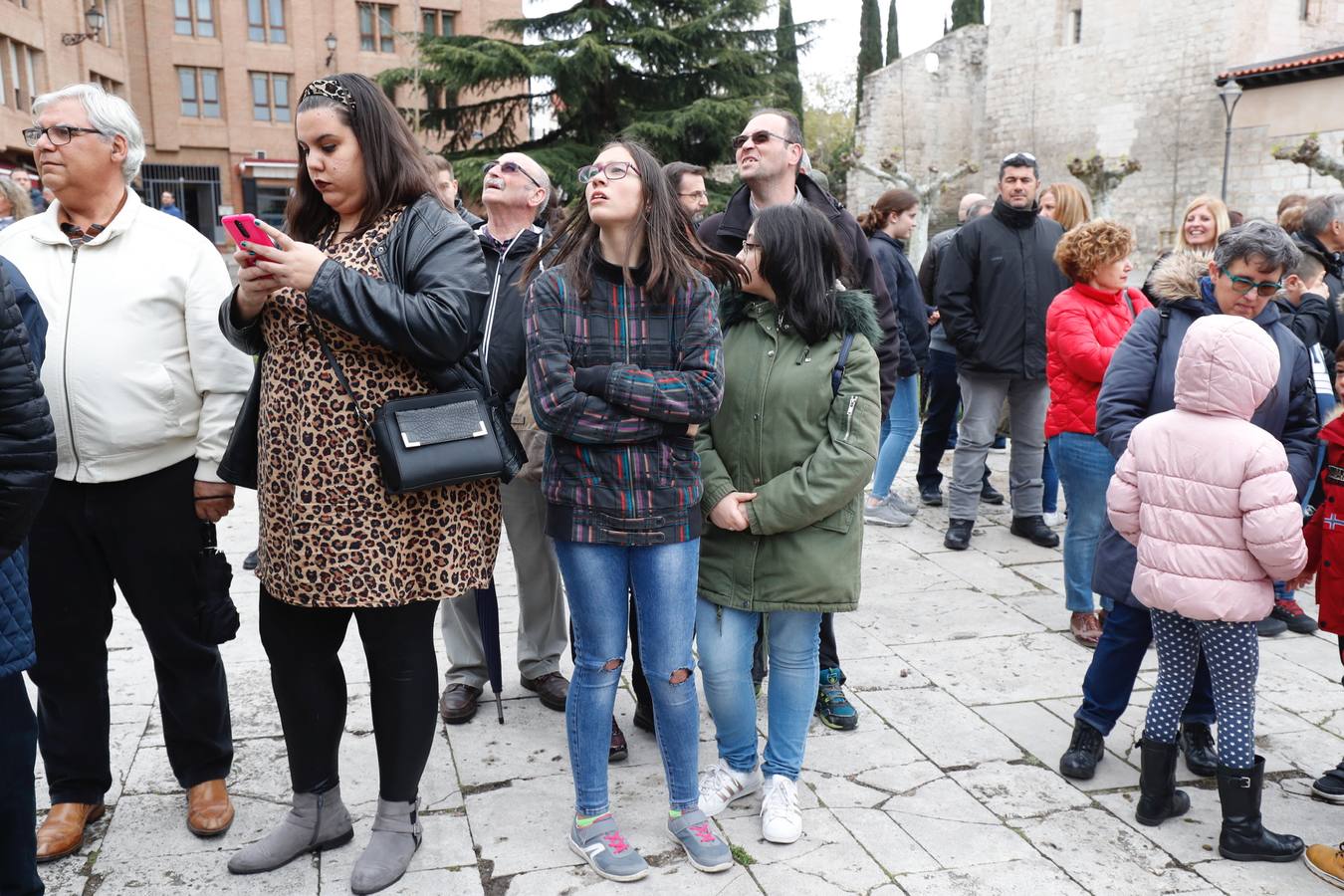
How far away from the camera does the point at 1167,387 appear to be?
3.58 m

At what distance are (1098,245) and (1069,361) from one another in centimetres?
53

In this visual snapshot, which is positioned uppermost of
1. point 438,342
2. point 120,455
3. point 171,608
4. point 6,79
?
point 6,79

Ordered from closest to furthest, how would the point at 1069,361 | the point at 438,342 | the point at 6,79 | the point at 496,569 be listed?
the point at 438,342, the point at 1069,361, the point at 496,569, the point at 6,79

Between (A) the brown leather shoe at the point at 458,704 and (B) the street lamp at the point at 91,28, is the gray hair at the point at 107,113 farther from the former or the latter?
(B) the street lamp at the point at 91,28

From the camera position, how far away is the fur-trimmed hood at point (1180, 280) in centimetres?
362

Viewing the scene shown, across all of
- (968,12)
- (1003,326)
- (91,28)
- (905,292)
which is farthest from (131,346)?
(968,12)

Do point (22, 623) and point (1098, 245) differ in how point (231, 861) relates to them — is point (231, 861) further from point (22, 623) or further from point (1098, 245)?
point (1098, 245)

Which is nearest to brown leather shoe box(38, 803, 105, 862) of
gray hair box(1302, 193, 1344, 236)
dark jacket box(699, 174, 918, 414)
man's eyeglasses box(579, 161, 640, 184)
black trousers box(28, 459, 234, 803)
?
black trousers box(28, 459, 234, 803)

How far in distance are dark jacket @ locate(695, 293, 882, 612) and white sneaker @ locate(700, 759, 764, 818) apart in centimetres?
57

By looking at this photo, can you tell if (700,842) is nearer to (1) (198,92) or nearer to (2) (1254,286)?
(2) (1254,286)

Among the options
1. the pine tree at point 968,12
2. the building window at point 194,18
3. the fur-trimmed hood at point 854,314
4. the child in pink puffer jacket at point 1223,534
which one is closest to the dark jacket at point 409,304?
the fur-trimmed hood at point 854,314

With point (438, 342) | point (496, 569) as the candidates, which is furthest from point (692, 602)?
point (496, 569)

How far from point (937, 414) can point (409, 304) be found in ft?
17.9

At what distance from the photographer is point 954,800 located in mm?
3416
